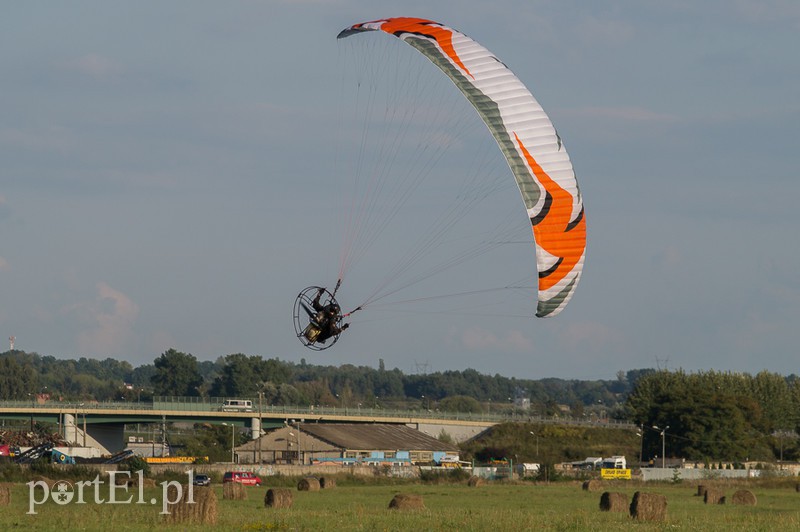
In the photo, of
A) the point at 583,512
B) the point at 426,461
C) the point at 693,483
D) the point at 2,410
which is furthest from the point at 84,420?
the point at 583,512

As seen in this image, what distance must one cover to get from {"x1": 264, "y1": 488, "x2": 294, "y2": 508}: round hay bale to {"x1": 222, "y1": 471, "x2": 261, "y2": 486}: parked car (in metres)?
16.7

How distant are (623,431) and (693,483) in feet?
169

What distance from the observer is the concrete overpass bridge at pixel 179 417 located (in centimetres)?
10862

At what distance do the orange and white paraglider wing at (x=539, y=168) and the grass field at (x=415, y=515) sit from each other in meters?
5.54

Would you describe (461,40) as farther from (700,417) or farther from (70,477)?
(700,417)

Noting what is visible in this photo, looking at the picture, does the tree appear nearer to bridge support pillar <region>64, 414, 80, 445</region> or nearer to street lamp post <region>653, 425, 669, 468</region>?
bridge support pillar <region>64, 414, 80, 445</region>

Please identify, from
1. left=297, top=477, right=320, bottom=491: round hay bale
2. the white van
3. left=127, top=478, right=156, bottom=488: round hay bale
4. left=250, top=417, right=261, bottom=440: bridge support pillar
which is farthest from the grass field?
the white van

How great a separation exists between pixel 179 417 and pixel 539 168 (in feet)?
285

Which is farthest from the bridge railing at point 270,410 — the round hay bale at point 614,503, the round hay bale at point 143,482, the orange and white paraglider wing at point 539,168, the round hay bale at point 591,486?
the orange and white paraglider wing at point 539,168

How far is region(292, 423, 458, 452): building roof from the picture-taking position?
8256 cm

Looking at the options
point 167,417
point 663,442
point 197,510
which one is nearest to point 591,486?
point 197,510

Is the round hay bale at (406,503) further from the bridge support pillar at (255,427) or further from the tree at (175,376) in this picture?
the tree at (175,376)

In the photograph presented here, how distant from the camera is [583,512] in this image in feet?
110

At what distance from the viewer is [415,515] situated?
3014 cm
